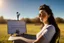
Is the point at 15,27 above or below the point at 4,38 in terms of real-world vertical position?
above

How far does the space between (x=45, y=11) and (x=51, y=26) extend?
14 cm

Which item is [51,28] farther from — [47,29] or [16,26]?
[16,26]

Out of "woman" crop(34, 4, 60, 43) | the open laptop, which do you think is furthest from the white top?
the open laptop

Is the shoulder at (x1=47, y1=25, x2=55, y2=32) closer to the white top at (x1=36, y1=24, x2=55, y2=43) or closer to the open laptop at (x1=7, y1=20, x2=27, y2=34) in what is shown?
the white top at (x1=36, y1=24, x2=55, y2=43)

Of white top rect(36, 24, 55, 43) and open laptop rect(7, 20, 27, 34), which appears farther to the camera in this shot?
open laptop rect(7, 20, 27, 34)

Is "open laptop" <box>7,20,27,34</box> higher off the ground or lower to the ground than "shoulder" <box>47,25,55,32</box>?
lower

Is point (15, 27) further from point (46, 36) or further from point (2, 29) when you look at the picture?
point (2, 29)

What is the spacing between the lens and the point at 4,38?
6.25 metres

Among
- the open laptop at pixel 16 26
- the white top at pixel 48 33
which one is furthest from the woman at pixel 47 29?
the open laptop at pixel 16 26

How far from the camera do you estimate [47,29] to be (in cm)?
125

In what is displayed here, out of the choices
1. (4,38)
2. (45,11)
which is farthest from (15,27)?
(4,38)

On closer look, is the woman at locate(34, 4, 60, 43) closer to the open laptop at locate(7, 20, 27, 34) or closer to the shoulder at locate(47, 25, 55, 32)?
the shoulder at locate(47, 25, 55, 32)

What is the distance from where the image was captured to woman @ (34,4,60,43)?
1.23m

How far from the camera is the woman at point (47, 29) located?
1.23 metres
